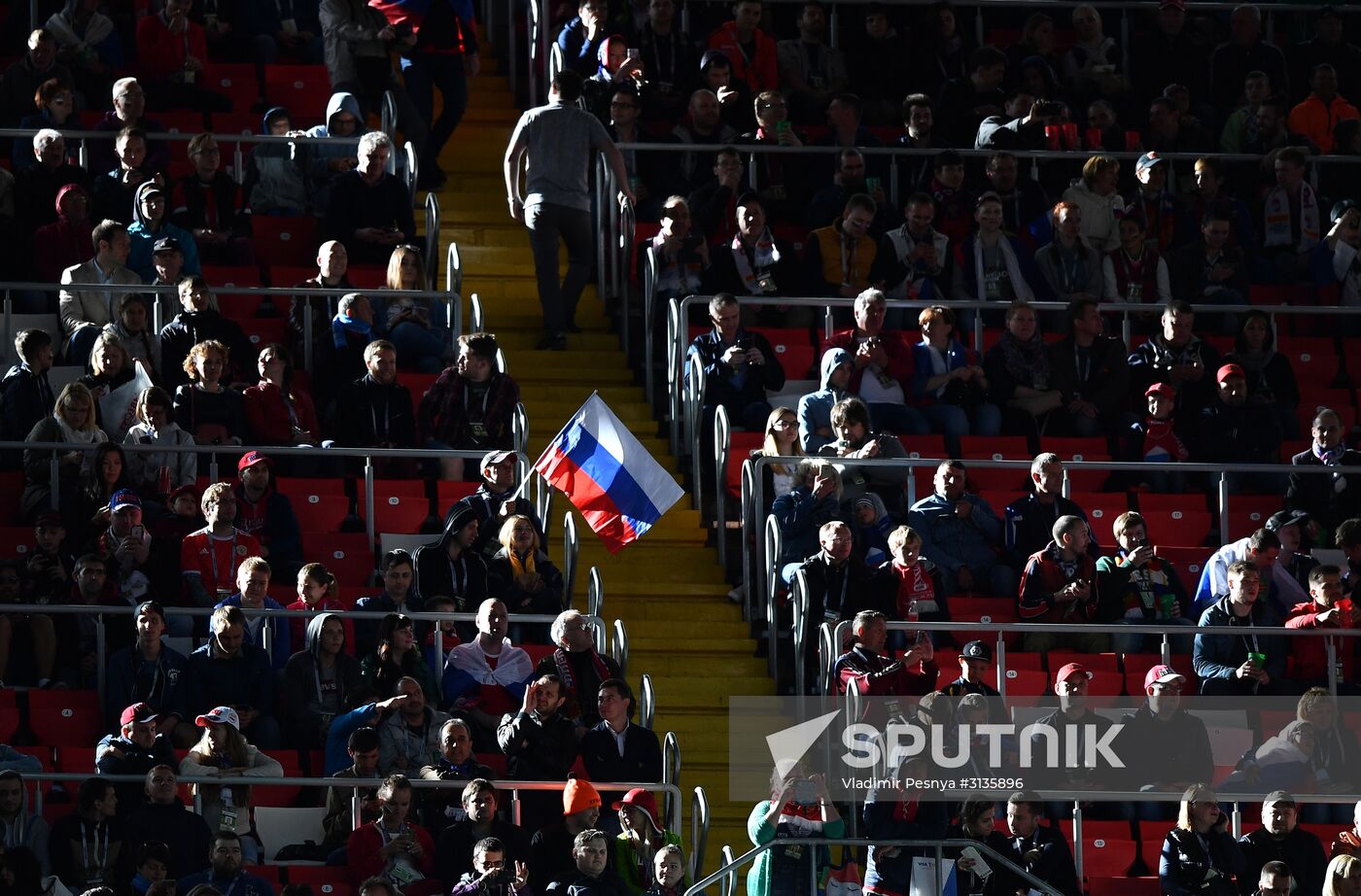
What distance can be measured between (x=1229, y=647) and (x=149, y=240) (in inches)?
273

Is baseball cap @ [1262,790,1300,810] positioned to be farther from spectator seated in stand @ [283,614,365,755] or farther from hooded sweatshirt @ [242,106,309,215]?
hooded sweatshirt @ [242,106,309,215]

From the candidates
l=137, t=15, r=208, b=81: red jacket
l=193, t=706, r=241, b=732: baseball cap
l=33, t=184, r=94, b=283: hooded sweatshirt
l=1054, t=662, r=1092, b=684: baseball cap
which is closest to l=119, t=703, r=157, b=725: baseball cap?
l=193, t=706, r=241, b=732: baseball cap

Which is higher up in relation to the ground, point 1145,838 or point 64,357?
point 64,357

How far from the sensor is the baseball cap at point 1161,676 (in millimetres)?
15984

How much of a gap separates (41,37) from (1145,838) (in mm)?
9087

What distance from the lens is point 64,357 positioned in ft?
58.1

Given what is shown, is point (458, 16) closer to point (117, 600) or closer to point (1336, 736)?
point (117, 600)

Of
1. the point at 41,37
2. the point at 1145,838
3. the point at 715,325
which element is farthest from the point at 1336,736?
the point at 41,37

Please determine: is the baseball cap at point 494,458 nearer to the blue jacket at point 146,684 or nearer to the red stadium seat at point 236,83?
the blue jacket at point 146,684

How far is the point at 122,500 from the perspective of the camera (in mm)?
16031

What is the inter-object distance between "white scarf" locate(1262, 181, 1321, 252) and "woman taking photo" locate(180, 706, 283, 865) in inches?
358

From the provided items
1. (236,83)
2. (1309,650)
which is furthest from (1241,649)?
(236,83)

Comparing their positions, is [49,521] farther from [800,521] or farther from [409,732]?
[800,521]

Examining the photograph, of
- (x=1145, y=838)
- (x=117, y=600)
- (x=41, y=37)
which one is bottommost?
(x=1145, y=838)
